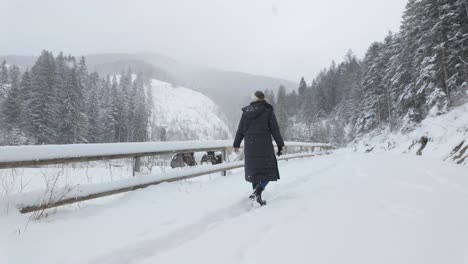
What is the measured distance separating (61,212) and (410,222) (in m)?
4.40

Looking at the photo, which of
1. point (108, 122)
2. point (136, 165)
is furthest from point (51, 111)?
point (136, 165)

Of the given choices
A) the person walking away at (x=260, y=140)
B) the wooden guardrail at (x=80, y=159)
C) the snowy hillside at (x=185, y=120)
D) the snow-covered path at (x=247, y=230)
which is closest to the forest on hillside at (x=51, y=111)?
the wooden guardrail at (x=80, y=159)

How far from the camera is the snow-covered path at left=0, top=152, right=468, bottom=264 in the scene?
2912 mm

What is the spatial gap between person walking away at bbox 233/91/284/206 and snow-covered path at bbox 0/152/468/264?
1.68 feet

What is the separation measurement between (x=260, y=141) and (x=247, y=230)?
2.38m

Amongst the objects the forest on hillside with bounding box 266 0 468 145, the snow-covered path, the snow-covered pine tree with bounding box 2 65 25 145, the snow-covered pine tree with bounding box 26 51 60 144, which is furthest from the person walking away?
the snow-covered pine tree with bounding box 26 51 60 144

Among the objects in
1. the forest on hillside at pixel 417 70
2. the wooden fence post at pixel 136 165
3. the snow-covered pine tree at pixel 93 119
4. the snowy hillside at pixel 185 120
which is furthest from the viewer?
the snowy hillside at pixel 185 120

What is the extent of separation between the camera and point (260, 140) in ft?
19.5

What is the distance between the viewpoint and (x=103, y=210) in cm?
455

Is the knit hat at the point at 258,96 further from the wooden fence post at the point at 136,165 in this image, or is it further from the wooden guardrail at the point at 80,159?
the wooden fence post at the point at 136,165

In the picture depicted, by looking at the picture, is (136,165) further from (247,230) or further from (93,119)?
(93,119)

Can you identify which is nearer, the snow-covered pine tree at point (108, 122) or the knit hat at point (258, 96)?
the knit hat at point (258, 96)

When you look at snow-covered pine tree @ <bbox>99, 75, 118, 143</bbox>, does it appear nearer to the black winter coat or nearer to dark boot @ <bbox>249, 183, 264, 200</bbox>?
the black winter coat

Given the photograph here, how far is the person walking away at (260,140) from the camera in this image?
583 centimetres
